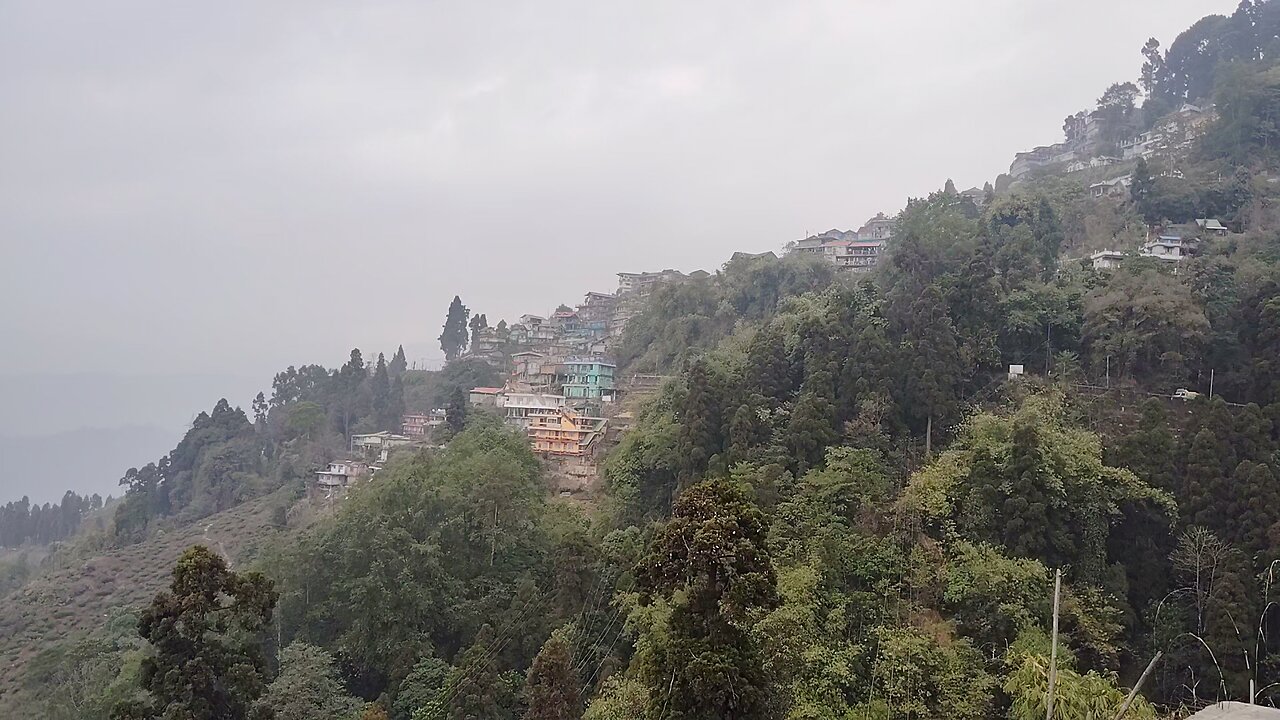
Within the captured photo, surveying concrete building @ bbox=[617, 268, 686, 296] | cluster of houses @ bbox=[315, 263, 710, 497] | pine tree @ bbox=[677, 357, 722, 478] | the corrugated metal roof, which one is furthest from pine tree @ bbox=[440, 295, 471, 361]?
the corrugated metal roof

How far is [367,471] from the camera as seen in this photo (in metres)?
41.4

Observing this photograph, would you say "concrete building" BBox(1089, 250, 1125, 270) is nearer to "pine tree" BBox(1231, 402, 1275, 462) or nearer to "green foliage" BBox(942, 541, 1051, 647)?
"pine tree" BBox(1231, 402, 1275, 462)

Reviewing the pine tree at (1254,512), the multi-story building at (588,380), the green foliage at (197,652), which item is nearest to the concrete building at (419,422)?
the multi-story building at (588,380)

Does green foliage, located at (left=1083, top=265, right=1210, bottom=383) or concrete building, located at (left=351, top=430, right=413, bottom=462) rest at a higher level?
green foliage, located at (left=1083, top=265, right=1210, bottom=383)

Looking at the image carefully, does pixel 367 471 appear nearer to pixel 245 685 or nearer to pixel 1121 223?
pixel 245 685

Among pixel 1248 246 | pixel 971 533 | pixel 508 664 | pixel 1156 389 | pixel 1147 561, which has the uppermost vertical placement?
pixel 1248 246

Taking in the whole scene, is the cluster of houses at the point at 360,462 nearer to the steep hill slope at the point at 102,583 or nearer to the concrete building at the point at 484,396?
the steep hill slope at the point at 102,583

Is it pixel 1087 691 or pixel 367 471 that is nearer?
pixel 1087 691

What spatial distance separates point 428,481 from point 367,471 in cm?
1782

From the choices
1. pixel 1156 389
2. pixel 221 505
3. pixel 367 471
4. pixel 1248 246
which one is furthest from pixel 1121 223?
pixel 221 505

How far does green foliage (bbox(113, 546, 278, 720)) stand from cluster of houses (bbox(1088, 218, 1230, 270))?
26620mm

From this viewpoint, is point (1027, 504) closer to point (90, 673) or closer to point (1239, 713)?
point (1239, 713)

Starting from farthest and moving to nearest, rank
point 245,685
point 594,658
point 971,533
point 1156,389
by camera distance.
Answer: point 1156,389, point 594,658, point 971,533, point 245,685

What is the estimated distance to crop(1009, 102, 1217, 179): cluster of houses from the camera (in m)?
39.3
